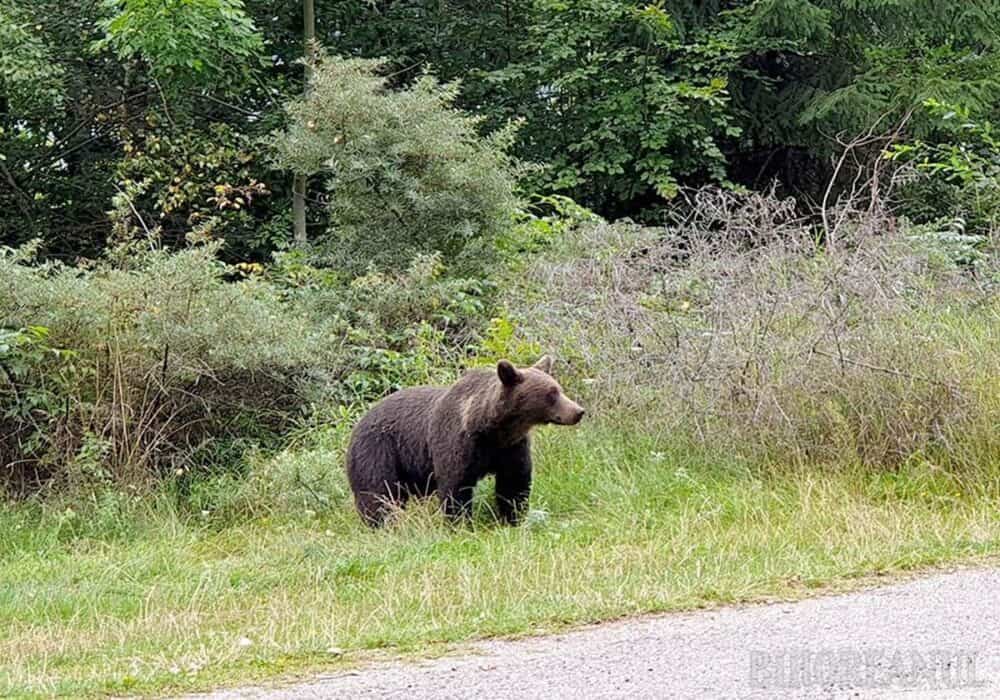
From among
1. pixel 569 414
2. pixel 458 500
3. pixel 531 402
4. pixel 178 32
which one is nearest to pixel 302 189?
pixel 178 32

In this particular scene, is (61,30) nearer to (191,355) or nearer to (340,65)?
(340,65)

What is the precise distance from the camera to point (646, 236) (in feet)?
43.7

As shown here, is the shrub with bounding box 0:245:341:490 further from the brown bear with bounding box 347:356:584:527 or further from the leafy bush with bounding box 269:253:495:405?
the brown bear with bounding box 347:356:584:527

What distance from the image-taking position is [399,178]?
50.0 feet

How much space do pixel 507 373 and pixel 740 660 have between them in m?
3.75

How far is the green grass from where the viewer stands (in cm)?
638

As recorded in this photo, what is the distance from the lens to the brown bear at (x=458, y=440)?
9.09 meters

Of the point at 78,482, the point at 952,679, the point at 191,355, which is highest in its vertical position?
the point at 952,679

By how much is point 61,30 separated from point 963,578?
57.0 feet

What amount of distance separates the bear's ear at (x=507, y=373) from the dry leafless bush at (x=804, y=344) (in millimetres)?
1643

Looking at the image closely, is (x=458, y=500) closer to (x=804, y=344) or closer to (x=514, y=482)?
(x=514, y=482)

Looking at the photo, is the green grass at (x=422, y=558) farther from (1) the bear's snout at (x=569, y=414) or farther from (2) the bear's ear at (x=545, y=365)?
(2) the bear's ear at (x=545, y=365)

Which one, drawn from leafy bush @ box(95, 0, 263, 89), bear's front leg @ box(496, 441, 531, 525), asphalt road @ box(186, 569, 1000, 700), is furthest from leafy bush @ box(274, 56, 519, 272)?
asphalt road @ box(186, 569, 1000, 700)

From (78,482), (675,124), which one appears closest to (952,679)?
(78,482)
